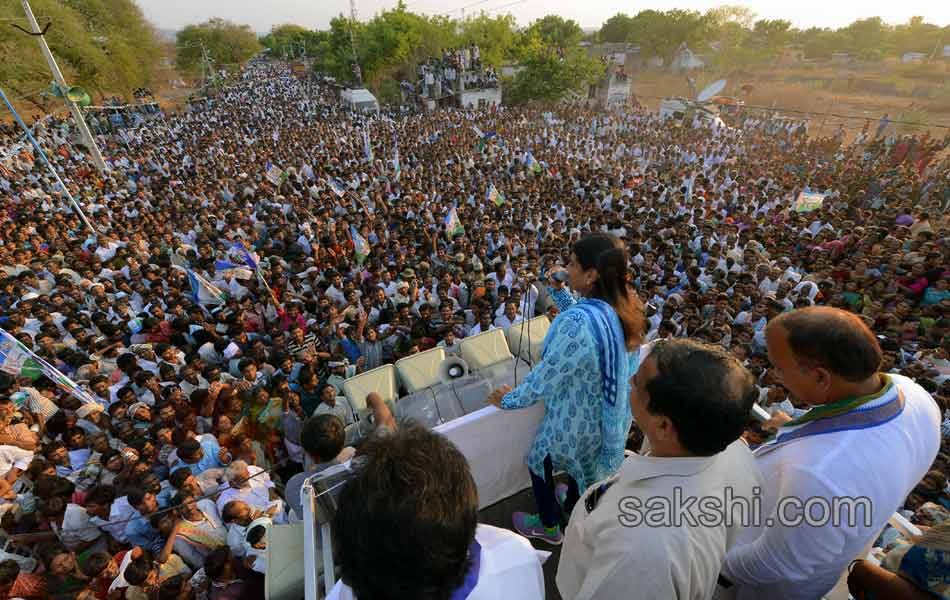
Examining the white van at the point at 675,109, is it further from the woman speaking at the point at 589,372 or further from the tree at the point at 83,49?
the tree at the point at 83,49

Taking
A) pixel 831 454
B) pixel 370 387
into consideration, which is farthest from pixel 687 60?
pixel 831 454

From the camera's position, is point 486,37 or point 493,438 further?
point 486,37

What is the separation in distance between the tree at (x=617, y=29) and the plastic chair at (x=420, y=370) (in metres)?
58.3

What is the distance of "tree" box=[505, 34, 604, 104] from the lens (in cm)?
2533

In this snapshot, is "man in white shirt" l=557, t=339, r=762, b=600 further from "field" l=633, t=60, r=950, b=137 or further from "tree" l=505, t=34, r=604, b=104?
"field" l=633, t=60, r=950, b=137

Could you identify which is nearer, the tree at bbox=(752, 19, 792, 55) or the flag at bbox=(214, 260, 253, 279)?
the flag at bbox=(214, 260, 253, 279)

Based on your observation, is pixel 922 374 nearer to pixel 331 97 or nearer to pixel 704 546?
pixel 704 546

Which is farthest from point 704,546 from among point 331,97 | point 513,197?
point 331,97

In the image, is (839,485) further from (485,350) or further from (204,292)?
(204,292)

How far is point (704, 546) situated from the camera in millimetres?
1105

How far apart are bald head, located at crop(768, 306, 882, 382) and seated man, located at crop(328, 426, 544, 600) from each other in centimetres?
131

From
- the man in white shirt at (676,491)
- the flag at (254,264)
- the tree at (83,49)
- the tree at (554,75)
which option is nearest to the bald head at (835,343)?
the man in white shirt at (676,491)

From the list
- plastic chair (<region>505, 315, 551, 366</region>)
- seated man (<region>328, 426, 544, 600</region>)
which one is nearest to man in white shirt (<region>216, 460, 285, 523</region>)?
plastic chair (<region>505, 315, 551, 366</region>)

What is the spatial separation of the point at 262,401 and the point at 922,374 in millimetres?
6364
